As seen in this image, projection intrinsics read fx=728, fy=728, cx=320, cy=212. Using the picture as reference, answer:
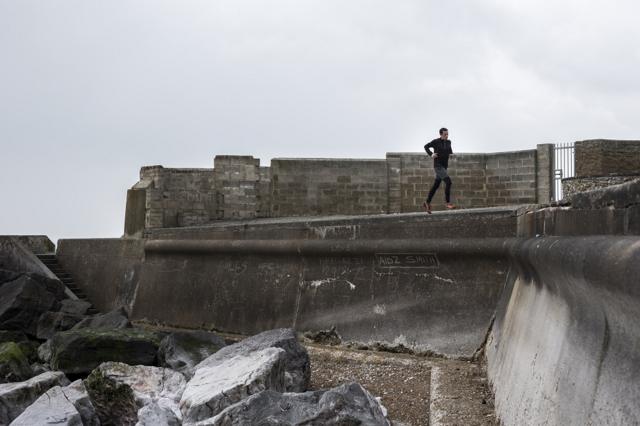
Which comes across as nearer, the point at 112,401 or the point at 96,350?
the point at 112,401

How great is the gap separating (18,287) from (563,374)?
29.9 feet

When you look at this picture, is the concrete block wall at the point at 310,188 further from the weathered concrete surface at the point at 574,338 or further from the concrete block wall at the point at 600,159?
the concrete block wall at the point at 600,159

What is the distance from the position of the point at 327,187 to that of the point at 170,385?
6960 millimetres

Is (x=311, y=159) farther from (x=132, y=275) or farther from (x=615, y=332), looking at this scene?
(x=615, y=332)

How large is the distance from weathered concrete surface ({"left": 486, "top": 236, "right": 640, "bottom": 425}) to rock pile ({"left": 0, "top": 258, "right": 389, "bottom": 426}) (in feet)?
3.06

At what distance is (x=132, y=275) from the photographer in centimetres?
1178

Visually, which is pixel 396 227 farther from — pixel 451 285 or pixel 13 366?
pixel 13 366

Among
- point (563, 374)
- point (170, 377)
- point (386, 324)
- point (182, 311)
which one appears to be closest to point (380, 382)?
point (386, 324)

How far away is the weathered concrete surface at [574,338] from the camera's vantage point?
111 inches

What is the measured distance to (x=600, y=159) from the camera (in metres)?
19.5

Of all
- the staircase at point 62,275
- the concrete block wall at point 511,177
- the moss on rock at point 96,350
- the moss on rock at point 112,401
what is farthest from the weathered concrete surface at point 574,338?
the staircase at point 62,275

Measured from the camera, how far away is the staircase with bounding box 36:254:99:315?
12.8 metres

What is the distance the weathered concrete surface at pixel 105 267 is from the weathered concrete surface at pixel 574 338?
7806 millimetres

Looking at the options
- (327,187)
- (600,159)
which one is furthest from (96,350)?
(600,159)
